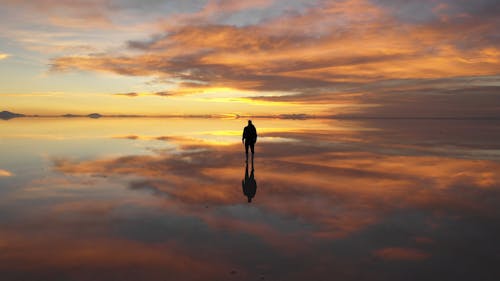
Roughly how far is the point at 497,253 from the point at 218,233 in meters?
5.79

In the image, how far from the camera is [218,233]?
8781 millimetres

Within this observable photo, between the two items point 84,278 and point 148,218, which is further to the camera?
point 148,218

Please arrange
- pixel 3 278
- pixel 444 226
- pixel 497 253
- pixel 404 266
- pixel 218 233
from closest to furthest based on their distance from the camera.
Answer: pixel 3 278
pixel 404 266
pixel 497 253
pixel 218 233
pixel 444 226

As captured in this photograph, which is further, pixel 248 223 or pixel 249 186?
pixel 249 186

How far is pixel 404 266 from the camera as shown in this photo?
696 cm

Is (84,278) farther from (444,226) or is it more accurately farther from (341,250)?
(444,226)

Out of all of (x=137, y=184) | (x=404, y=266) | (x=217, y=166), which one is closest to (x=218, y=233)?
(x=404, y=266)

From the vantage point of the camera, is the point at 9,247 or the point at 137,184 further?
the point at 137,184

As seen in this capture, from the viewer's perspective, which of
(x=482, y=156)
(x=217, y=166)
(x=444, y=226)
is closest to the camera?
(x=444, y=226)

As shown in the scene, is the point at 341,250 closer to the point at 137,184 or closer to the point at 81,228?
the point at 81,228

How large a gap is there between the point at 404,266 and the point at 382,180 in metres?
9.14

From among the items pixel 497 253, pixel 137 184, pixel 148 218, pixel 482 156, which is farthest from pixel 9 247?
pixel 482 156

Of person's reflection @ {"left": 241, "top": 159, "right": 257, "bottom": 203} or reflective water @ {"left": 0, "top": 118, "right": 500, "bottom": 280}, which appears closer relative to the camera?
reflective water @ {"left": 0, "top": 118, "right": 500, "bottom": 280}

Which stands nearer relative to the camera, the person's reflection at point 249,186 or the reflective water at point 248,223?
the reflective water at point 248,223
